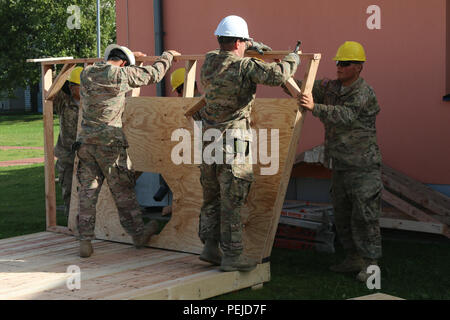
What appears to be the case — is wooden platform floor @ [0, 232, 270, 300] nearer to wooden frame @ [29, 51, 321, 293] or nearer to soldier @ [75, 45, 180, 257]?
wooden frame @ [29, 51, 321, 293]

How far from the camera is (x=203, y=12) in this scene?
10359mm

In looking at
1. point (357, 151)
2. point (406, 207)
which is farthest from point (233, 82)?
point (406, 207)

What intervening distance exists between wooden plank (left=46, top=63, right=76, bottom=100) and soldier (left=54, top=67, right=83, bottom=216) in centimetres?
8

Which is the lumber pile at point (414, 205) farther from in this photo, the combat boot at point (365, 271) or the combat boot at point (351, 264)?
the combat boot at point (365, 271)

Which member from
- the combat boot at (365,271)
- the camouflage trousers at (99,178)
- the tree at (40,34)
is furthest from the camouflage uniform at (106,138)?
the tree at (40,34)

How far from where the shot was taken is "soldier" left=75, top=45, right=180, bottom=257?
688cm

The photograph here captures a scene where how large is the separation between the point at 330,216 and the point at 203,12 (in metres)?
4.07

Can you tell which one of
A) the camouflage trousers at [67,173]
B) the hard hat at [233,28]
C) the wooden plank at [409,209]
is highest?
the hard hat at [233,28]

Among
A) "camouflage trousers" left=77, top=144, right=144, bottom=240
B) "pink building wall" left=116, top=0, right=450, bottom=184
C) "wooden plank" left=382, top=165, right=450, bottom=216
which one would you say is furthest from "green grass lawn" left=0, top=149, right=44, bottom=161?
"wooden plank" left=382, top=165, right=450, bottom=216

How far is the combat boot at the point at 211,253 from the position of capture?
6.34m

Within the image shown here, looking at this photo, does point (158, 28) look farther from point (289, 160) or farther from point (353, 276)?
point (353, 276)

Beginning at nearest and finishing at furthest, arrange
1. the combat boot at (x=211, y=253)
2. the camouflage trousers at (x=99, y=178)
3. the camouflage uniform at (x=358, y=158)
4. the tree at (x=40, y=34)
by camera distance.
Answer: the combat boot at (x=211, y=253) → the camouflage uniform at (x=358, y=158) → the camouflage trousers at (x=99, y=178) → the tree at (x=40, y=34)

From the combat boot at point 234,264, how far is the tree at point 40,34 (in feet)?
114
